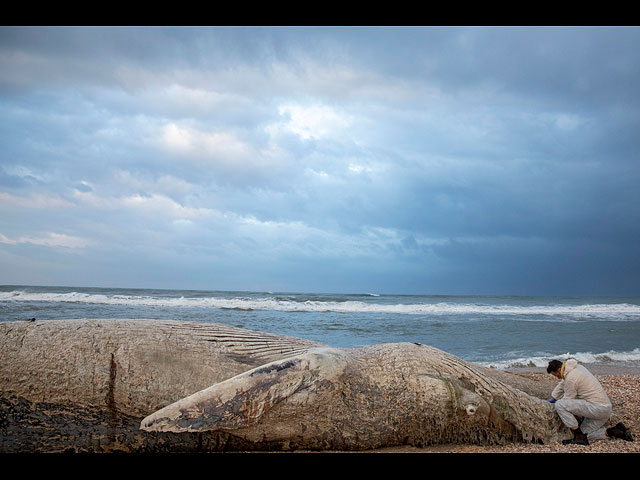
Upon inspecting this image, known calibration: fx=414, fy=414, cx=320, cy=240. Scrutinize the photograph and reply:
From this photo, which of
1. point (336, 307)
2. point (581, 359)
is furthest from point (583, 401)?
point (336, 307)

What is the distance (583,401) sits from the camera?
4770 millimetres

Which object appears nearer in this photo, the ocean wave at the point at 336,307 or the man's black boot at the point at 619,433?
the man's black boot at the point at 619,433

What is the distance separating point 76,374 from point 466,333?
1283cm

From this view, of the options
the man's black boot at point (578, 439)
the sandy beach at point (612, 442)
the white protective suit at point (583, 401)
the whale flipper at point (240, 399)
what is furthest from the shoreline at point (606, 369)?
the whale flipper at point (240, 399)

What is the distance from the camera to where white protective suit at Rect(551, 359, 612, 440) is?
15.5ft

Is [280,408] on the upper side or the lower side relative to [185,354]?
lower

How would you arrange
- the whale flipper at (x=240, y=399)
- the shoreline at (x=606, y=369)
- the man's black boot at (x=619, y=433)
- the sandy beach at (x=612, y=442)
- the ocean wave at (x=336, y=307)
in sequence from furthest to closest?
the ocean wave at (x=336, y=307), the shoreline at (x=606, y=369), the man's black boot at (x=619, y=433), the sandy beach at (x=612, y=442), the whale flipper at (x=240, y=399)

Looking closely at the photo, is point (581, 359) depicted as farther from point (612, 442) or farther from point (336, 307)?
point (336, 307)

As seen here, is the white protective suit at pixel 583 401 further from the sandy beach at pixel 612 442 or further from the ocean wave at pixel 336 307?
the ocean wave at pixel 336 307

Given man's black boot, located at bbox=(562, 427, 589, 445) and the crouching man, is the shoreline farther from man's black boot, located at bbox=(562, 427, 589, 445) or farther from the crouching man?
man's black boot, located at bbox=(562, 427, 589, 445)

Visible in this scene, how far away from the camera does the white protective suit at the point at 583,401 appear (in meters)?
4.73

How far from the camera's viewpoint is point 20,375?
13.5 feet
